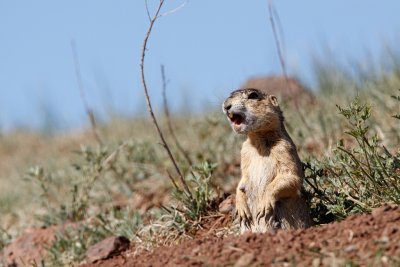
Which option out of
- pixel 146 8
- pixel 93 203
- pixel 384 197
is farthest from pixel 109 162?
pixel 384 197

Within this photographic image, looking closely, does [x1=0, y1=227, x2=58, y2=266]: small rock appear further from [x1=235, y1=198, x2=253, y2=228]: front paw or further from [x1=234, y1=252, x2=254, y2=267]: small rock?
[x1=234, y1=252, x2=254, y2=267]: small rock

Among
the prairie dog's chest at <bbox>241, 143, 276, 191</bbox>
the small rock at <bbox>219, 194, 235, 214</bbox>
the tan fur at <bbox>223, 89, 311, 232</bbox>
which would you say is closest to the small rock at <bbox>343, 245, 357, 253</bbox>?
the tan fur at <bbox>223, 89, 311, 232</bbox>

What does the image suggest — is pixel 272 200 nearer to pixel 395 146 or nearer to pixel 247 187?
pixel 247 187

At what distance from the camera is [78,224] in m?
7.41

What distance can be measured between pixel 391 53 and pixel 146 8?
13.7 ft

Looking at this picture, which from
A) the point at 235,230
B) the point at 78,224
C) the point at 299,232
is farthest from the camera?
the point at 78,224

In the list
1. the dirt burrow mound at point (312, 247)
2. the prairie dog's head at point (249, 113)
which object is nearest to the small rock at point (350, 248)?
the dirt burrow mound at point (312, 247)

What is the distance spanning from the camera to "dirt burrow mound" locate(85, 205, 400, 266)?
13.3ft

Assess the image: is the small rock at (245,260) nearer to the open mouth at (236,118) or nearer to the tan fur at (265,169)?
the tan fur at (265,169)

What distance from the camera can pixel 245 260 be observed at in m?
4.18

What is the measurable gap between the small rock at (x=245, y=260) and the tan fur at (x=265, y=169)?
85cm

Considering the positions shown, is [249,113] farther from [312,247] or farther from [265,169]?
[312,247]

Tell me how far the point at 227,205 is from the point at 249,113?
3.71ft

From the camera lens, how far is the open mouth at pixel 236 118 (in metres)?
5.27
